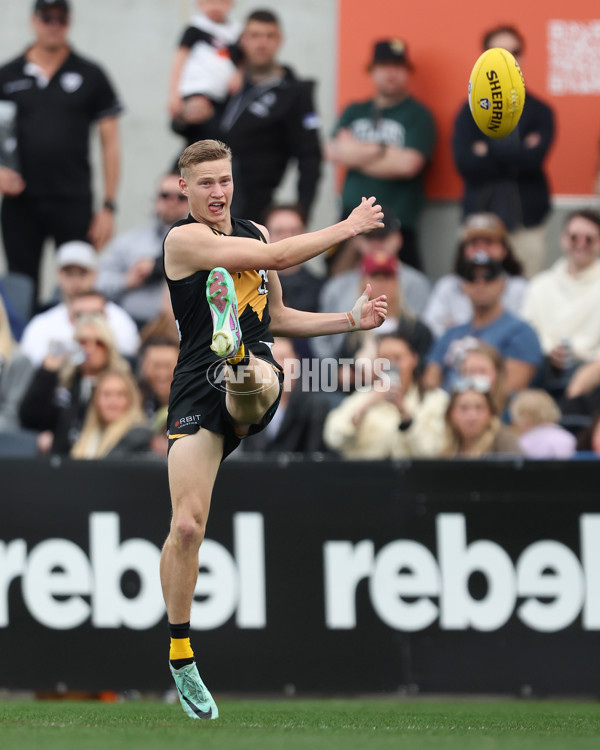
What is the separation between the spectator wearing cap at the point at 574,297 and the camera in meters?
11.4

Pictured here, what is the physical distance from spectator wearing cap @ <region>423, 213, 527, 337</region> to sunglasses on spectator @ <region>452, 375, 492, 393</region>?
1.61 m

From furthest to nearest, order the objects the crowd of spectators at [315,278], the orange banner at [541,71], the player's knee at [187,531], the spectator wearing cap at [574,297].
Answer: the orange banner at [541,71]
the spectator wearing cap at [574,297]
the crowd of spectators at [315,278]
the player's knee at [187,531]

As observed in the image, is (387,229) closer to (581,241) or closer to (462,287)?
(462,287)

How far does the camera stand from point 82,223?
13.1 m

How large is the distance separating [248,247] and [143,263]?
219 inches

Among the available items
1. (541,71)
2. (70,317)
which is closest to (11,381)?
(70,317)

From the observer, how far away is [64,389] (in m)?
10.7

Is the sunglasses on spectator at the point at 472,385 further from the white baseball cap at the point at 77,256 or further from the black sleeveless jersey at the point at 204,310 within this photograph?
the white baseball cap at the point at 77,256

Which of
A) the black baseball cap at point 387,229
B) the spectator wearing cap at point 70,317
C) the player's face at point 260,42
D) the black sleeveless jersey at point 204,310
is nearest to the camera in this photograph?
the black sleeveless jersey at point 204,310

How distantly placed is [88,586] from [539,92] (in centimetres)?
A: 642

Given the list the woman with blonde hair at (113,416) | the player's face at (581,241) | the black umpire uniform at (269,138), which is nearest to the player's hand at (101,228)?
the black umpire uniform at (269,138)

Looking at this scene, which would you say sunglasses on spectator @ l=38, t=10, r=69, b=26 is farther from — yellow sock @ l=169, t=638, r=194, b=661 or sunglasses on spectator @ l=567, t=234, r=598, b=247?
yellow sock @ l=169, t=638, r=194, b=661

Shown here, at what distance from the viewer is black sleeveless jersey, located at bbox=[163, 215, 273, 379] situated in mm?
7160

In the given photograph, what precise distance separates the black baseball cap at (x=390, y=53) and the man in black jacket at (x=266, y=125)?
25.3 inches
